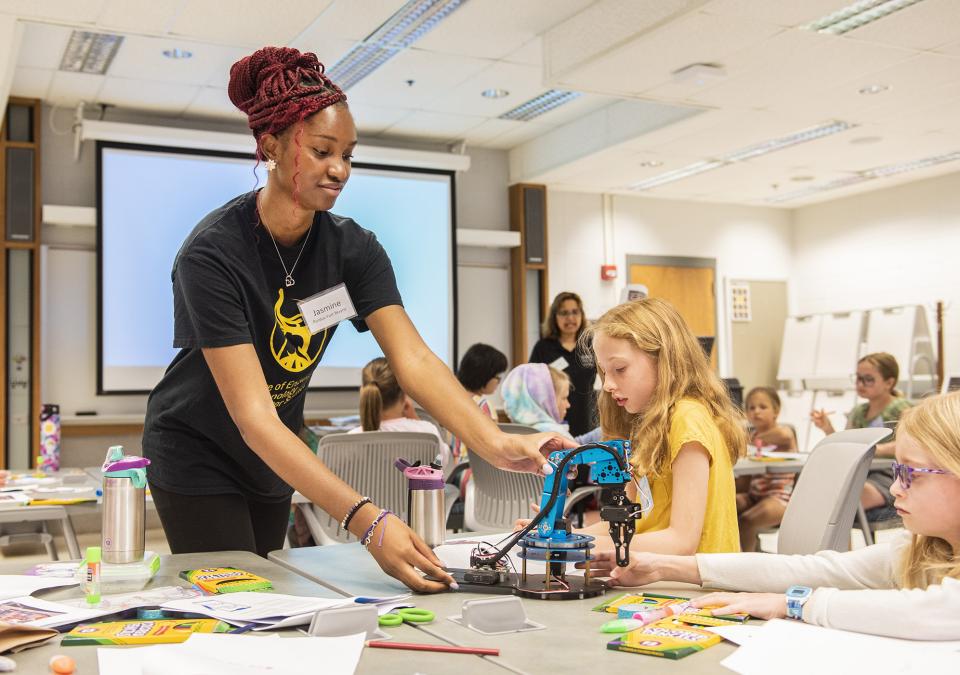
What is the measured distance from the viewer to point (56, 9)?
436 centimetres

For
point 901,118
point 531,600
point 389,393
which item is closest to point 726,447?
point 531,600

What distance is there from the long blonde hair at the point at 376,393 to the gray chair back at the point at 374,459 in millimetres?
433

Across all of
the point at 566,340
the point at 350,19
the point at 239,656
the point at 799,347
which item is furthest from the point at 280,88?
the point at 799,347

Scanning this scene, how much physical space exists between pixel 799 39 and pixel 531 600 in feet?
14.0

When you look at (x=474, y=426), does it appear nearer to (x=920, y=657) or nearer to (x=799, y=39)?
(x=920, y=657)

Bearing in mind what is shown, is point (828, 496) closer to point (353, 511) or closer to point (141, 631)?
point (353, 511)

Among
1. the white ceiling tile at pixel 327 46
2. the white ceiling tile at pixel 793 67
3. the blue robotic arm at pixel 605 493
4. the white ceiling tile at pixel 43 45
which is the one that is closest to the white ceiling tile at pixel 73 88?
the white ceiling tile at pixel 43 45

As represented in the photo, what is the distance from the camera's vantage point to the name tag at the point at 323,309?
5.92ft

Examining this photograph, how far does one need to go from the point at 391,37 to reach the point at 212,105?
185 centimetres

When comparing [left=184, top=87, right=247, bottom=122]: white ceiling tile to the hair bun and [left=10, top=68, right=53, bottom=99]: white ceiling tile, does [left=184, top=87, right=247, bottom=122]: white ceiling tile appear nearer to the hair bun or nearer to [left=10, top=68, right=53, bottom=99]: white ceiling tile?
[left=10, top=68, right=53, bottom=99]: white ceiling tile

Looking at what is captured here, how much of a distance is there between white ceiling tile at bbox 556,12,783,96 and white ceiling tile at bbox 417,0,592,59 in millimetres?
324

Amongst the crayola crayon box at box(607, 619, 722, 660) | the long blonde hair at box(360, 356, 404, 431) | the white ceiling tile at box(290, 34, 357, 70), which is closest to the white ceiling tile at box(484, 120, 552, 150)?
the white ceiling tile at box(290, 34, 357, 70)

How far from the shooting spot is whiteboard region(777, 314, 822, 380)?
9117 mm

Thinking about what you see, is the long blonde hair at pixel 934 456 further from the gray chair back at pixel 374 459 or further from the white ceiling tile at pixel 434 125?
the white ceiling tile at pixel 434 125
